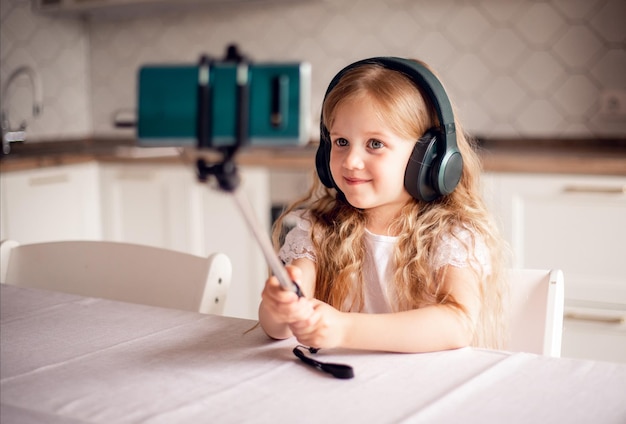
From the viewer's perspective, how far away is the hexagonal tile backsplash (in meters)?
2.65

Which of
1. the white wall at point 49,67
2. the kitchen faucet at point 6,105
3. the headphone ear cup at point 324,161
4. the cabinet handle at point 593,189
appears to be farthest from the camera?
the white wall at point 49,67

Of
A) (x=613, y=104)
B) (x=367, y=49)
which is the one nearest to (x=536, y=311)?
(x=613, y=104)

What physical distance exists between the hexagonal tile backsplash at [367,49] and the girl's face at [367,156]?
67.2 inches

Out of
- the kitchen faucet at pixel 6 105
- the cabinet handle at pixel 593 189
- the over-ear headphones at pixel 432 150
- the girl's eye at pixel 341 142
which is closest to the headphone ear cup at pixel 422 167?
the over-ear headphones at pixel 432 150

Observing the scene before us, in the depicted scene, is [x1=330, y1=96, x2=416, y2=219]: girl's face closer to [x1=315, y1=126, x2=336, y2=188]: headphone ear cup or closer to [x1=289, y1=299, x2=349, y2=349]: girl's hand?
[x1=315, y1=126, x2=336, y2=188]: headphone ear cup

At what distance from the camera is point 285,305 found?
851 millimetres

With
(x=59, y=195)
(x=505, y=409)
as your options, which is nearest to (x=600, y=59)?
(x=59, y=195)

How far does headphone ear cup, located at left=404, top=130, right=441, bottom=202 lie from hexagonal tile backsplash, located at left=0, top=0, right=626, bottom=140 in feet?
5.58

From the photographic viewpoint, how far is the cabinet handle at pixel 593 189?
2.13 m

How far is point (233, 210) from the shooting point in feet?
8.99

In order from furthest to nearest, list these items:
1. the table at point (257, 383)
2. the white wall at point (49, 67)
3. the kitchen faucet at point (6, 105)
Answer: the white wall at point (49, 67), the kitchen faucet at point (6, 105), the table at point (257, 383)

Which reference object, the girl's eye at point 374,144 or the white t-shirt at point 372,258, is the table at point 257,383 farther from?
the girl's eye at point 374,144

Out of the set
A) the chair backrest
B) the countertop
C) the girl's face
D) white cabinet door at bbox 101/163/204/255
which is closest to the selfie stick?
the girl's face

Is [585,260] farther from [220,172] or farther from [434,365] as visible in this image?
[220,172]
